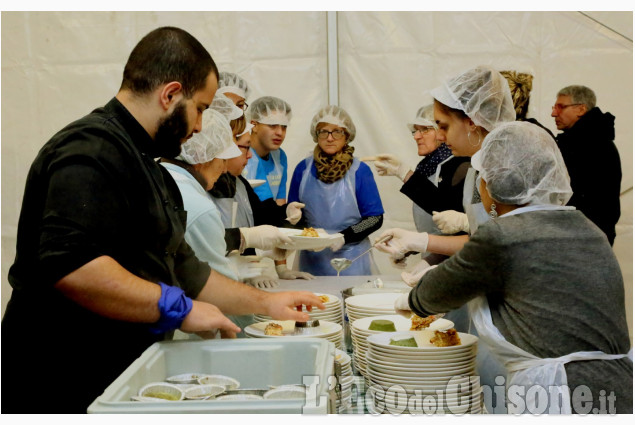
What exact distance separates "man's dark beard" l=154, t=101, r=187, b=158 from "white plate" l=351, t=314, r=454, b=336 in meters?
0.81

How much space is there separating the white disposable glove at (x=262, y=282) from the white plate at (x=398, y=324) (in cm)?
101

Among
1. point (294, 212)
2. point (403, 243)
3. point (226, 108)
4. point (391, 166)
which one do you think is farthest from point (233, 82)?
point (403, 243)

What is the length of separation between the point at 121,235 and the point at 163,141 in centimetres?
33

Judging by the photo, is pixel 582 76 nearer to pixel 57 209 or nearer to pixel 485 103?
pixel 485 103

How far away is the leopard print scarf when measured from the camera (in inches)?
180

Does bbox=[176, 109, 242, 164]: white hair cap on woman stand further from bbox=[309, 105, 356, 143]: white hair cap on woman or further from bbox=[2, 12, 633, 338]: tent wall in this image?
bbox=[2, 12, 633, 338]: tent wall

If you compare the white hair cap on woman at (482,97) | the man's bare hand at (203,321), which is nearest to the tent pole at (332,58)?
the white hair cap on woman at (482,97)

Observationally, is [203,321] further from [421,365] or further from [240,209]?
[240,209]

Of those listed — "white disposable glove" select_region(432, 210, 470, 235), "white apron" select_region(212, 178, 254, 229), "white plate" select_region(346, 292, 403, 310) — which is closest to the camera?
"white plate" select_region(346, 292, 403, 310)

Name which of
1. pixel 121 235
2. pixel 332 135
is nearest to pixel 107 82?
pixel 332 135

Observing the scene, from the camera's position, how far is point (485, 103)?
2.62 meters

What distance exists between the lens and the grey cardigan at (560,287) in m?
1.72

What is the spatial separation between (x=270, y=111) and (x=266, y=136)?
174 mm

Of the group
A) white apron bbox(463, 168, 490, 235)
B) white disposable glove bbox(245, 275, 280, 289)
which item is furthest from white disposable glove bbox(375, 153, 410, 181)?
white apron bbox(463, 168, 490, 235)
